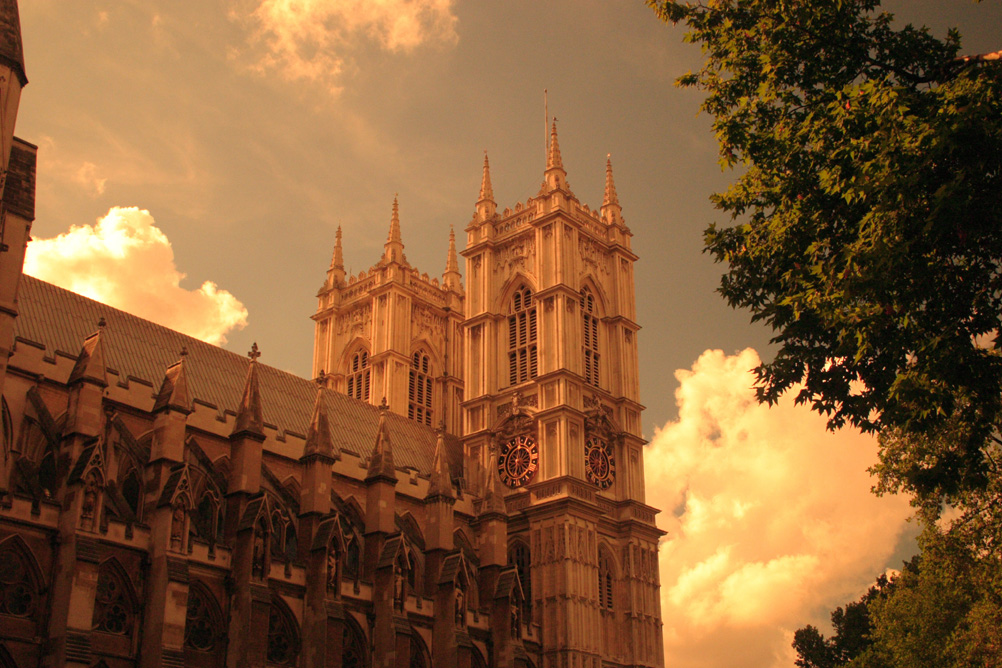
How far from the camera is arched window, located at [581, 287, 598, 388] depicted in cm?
5038

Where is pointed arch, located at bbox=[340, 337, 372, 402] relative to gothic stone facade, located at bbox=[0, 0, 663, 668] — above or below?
above

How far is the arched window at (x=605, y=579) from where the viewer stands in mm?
45781

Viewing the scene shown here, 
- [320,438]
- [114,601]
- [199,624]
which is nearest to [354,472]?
[320,438]

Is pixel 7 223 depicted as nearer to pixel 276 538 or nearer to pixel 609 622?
pixel 276 538

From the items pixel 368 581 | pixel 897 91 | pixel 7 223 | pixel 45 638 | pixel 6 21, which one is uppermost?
pixel 6 21

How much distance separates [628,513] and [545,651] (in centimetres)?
799

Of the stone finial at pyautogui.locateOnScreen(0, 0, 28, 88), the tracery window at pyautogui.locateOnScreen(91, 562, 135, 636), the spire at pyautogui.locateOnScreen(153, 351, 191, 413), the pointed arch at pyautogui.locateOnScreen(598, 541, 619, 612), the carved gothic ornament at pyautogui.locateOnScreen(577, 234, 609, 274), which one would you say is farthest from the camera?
the carved gothic ornament at pyautogui.locateOnScreen(577, 234, 609, 274)

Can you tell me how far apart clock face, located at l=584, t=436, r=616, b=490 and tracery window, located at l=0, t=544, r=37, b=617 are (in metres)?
24.7

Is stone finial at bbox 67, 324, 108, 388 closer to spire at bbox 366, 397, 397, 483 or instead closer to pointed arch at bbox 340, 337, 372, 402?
spire at bbox 366, 397, 397, 483

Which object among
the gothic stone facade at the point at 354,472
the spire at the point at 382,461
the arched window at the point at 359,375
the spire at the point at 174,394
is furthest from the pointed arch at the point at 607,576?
the spire at the point at 174,394

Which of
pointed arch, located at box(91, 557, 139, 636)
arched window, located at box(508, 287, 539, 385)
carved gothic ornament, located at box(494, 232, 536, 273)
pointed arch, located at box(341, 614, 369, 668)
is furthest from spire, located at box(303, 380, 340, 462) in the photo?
carved gothic ornament, located at box(494, 232, 536, 273)

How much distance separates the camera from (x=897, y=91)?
18406 mm

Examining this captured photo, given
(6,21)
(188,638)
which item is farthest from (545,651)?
(6,21)

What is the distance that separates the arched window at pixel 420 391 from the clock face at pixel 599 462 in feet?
37.8
